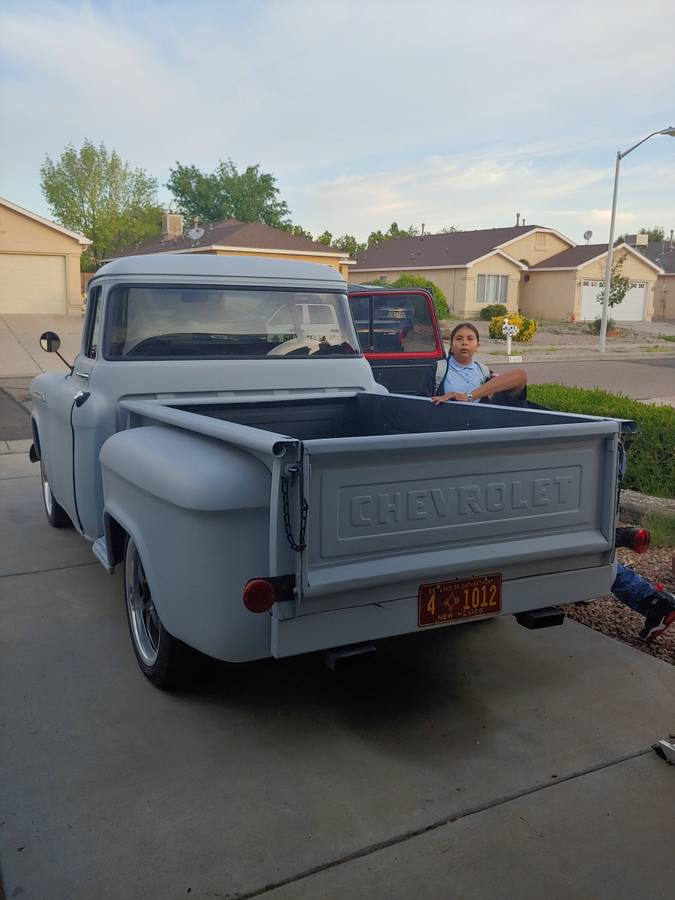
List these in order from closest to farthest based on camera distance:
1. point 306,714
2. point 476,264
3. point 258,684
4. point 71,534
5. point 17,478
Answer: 1. point 306,714
2. point 258,684
3. point 71,534
4. point 17,478
5. point 476,264

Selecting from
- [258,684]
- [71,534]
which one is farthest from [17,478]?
[258,684]

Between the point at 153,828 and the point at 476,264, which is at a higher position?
the point at 476,264

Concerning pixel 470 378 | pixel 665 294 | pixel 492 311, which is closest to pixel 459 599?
pixel 470 378

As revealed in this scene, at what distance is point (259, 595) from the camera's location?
9.59ft

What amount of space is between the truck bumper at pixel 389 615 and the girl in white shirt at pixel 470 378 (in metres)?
1.63

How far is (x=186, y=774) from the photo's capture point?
10.6 ft

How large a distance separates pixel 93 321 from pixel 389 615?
10.7 feet

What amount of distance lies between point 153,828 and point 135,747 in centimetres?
56

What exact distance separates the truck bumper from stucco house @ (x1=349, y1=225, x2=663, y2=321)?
3993 centimetres

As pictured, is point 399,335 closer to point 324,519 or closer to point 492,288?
→ point 324,519

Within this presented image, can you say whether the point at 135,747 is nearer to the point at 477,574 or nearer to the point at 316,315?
the point at 477,574

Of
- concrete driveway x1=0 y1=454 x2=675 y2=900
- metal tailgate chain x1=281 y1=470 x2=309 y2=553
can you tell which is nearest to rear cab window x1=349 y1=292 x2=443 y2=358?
concrete driveway x1=0 y1=454 x2=675 y2=900

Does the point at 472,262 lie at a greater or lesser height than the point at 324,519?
greater

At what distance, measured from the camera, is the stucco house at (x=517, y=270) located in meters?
43.2
